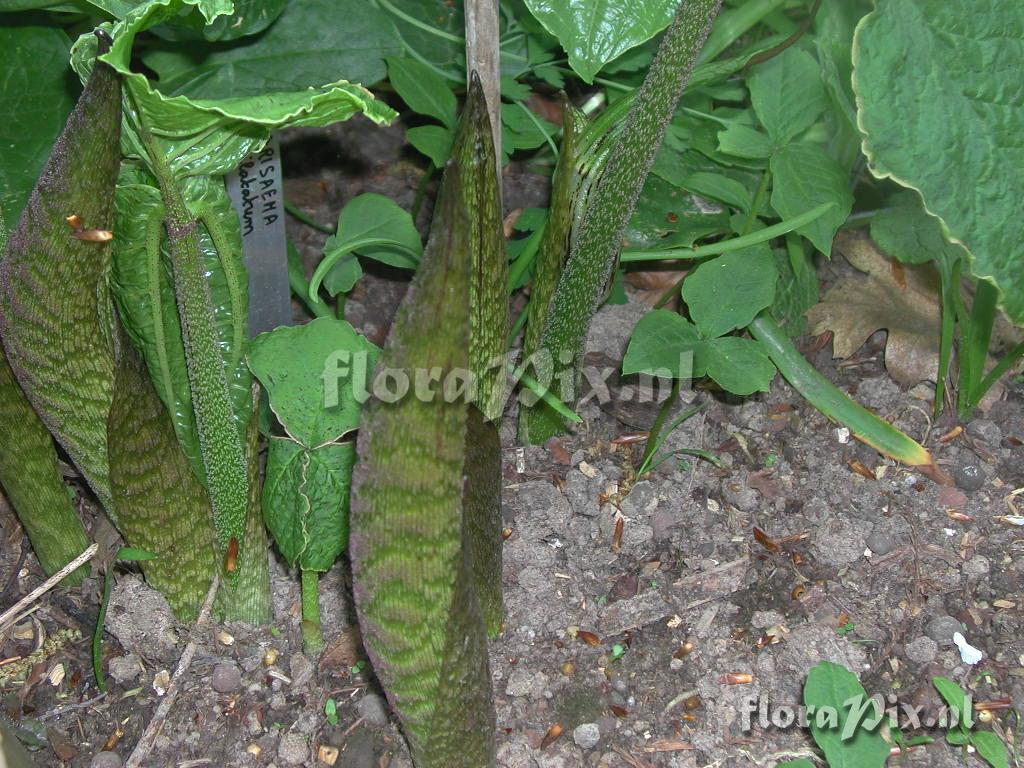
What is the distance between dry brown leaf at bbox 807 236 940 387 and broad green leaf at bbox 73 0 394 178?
0.81m

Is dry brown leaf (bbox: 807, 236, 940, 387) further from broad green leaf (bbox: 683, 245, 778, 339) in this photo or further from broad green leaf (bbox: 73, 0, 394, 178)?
broad green leaf (bbox: 73, 0, 394, 178)

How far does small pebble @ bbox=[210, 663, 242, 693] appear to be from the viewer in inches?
42.2

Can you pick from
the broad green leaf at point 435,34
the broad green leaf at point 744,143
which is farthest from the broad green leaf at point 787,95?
the broad green leaf at point 435,34

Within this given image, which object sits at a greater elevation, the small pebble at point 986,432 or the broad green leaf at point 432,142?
the broad green leaf at point 432,142

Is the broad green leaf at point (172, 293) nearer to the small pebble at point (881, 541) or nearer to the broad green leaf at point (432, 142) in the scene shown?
the broad green leaf at point (432, 142)

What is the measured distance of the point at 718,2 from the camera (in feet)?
2.81

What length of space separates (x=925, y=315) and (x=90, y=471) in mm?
1019

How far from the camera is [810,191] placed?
118 cm

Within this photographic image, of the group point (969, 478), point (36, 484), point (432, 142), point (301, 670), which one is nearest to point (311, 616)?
point (301, 670)

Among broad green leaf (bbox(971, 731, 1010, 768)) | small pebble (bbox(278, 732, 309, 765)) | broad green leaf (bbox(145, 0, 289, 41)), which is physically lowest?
small pebble (bbox(278, 732, 309, 765))

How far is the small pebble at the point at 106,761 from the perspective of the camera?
1.01 m

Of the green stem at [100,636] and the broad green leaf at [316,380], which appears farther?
the green stem at [100,636]

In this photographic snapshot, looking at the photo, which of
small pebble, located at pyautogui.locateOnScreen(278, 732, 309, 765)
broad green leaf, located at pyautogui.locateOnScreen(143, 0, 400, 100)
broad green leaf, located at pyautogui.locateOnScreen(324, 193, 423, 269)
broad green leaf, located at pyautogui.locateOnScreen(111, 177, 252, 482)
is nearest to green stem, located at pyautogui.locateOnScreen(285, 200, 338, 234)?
broad green leaf, located at pyautogui.locateOnScreen(143, 0, 400, 100)

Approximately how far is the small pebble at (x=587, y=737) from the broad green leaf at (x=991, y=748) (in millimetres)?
352
